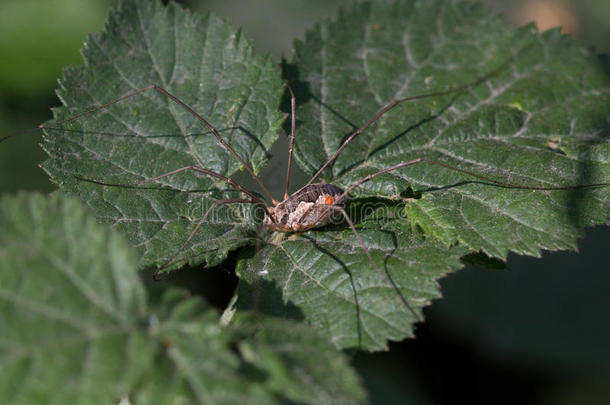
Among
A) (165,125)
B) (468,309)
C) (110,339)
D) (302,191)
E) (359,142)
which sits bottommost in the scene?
(468,309)

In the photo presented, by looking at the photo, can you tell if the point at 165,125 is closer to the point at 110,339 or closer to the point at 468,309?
the point at 110,339

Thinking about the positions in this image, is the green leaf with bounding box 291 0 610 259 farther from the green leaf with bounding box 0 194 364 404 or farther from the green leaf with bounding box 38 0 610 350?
the green leaf with bounding box 0 194 364 404

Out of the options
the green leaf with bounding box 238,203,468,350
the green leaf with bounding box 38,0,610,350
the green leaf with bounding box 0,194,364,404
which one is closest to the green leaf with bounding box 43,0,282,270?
the green leaf with bounding box 38,0,610,350

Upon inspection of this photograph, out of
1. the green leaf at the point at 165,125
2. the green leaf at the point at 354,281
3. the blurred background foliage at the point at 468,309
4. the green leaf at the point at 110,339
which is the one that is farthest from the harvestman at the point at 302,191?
the green leaf at the point at 110,339

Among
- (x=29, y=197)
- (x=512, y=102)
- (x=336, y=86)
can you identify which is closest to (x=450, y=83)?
(x=512, y=102)

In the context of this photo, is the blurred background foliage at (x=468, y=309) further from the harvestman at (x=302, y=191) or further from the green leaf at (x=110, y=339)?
the green leaf at (x=110, y=339)

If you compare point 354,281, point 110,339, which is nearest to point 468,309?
point 354,281
